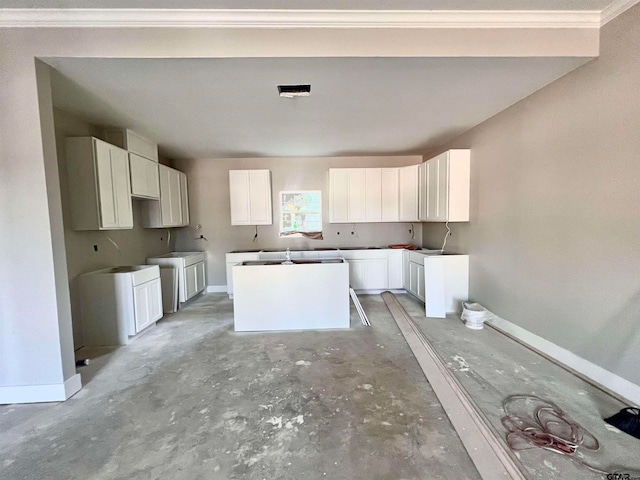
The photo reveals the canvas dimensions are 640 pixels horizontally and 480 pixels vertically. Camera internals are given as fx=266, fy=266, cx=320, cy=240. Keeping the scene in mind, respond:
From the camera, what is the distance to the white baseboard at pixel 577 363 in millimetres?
1987

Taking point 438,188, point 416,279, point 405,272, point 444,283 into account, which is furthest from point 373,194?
point 444,283

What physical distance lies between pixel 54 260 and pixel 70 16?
6.01 feet

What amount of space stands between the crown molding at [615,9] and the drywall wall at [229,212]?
11.6 feet

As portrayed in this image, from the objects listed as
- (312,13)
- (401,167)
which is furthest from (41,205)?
(401,167)

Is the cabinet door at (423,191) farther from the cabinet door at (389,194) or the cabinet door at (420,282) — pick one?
the cabinet door at (420,282)

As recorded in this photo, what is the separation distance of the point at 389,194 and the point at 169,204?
4026mm

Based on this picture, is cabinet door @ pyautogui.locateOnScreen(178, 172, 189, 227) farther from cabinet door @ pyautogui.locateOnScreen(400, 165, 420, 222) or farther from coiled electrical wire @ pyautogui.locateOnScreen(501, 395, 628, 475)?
coiled electrical wire @ pyautogui.locateOnScreen(501, 395, 628, 475)

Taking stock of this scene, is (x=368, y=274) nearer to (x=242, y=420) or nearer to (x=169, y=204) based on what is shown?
(x=242, y=420)

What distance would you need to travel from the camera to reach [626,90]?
1966 millimetres

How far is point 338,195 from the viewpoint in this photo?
523cm

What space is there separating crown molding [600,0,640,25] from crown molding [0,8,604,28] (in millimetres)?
37

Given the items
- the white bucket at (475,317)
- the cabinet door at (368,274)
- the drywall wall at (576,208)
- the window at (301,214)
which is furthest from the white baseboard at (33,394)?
the drywall wall at (576,208)

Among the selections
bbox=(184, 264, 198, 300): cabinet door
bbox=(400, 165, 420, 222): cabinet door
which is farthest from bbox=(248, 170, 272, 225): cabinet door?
bbox=(400, 165, 420, 222): cabinet door

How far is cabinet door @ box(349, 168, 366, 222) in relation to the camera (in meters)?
5.18
